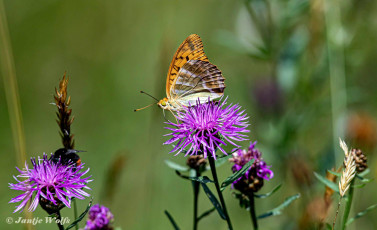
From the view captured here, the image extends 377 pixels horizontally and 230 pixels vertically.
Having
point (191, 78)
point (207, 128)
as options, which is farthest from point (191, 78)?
point (207, 128)

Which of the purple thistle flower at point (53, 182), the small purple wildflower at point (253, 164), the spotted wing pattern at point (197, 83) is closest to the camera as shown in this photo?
the purple thistle flower at point (53, 182)

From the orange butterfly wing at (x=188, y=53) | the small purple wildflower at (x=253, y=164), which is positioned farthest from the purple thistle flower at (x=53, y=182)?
the orange butterfly wing at (x=188, y=53)

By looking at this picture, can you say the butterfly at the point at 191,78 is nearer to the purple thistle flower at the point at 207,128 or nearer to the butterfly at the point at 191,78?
the butterfly at the point at 191,78

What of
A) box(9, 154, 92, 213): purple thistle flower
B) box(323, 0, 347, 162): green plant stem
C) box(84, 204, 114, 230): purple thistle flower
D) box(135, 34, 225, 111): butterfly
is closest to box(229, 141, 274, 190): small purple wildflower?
box(135, 34, 225, 111): butterfly

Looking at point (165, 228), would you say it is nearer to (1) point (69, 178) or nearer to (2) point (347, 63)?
(2) point (347, 63)

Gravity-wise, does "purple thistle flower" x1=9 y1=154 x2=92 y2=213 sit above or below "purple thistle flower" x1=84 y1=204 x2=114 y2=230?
above

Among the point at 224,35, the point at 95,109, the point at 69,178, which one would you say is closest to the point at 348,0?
the point at 224,35

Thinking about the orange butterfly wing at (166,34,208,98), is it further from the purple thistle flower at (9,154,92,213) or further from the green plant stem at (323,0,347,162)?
the green plant stem at (323,0,347,162)
